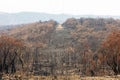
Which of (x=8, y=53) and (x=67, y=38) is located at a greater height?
(x=8, y=53)

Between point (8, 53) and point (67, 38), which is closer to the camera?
point (8, 53)

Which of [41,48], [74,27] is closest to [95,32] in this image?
[74,27]

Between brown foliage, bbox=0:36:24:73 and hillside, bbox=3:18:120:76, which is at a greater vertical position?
brown foliage, bbox=0:36:24:73

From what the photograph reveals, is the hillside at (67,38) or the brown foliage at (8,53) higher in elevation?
the brown foliage at (8,53)

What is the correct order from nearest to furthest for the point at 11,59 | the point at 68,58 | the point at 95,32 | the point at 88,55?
the point at 11,59 < the point at 88,55 < the point at 68,58 < the point at 95,32

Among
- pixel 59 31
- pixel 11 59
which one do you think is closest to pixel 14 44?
pixel 11 59

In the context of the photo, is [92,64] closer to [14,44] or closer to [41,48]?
[14,44]

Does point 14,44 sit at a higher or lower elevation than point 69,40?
higher

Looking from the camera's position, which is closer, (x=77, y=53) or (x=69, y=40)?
(x=77, y=53)

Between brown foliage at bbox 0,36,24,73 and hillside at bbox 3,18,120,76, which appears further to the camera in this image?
hillside at bbox 3,18,120,76

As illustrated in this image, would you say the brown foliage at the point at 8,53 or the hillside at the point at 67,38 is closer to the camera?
the brown foliage at the point at 8,53

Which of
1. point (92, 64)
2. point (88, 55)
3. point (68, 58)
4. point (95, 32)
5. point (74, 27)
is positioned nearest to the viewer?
point (92, 64)

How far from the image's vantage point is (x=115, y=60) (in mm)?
41688

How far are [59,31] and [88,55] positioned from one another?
187ft
